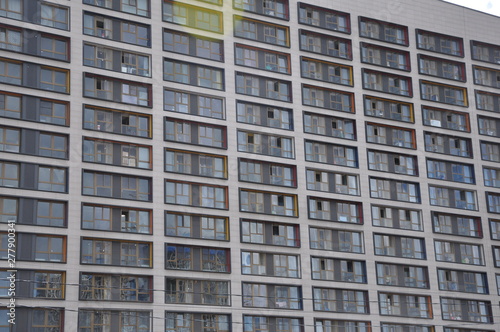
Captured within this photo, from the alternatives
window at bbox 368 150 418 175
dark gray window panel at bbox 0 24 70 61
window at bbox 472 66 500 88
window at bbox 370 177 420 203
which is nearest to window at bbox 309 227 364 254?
window at bbox 370 177 420 203

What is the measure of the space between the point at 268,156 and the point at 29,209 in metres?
20.1

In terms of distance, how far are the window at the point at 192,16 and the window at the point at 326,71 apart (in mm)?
8382

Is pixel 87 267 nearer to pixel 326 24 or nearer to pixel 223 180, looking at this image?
pixel 223 180

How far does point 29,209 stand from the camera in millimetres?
57969

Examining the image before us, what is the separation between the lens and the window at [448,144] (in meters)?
78.1

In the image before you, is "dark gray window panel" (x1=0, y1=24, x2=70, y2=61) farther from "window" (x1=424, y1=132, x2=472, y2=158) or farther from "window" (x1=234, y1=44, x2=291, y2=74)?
"window" (x1=424, y1=132, x2=472, y2=158)

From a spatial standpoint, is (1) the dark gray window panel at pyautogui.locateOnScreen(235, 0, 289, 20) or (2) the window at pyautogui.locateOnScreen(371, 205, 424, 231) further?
(2) the window at pyautogui.locateOnScreen(371, 205, 424, 231)

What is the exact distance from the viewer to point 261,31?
72.6m

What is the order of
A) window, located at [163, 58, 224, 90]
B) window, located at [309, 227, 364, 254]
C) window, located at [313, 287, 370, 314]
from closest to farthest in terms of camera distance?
window, located at [163, 58, 224, 90]
window, located at [313, 287, 370, 314]
window, located at [309, 227, 364, 254]

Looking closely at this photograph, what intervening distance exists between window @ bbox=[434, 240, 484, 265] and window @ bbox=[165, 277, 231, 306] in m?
21.3

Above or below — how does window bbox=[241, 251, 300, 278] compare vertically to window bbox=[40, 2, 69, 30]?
below

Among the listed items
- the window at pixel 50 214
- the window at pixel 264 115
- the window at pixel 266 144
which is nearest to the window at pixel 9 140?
the window at pixel 50 214

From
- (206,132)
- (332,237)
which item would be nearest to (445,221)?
(332,237)

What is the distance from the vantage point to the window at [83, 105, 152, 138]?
6253cm
